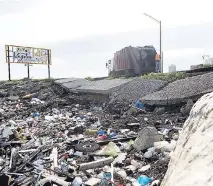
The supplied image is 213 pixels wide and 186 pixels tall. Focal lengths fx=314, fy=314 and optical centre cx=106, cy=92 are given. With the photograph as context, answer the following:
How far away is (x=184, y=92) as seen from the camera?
25.0 ft

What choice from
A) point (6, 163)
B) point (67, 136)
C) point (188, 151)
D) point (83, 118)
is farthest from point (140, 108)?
point (188, 151)

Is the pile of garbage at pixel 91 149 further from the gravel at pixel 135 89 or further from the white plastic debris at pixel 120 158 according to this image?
the gravel at pixel 135 89

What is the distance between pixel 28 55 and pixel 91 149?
1829 centimetres

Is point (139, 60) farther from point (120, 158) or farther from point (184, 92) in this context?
point (120, 158)

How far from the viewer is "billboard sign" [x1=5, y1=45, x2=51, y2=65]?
2183cm

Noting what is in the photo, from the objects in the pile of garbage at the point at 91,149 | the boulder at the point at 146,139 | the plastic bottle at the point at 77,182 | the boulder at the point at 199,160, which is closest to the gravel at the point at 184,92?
the pile of garbage at the point at 91,149

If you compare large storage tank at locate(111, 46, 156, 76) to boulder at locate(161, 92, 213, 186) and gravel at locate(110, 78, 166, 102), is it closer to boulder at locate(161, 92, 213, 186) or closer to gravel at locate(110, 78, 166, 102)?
gravel at locate(110, 78, 166, 102)

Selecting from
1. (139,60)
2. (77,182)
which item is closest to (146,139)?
(77,182)

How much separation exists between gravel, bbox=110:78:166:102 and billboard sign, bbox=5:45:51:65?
1330 centimetres

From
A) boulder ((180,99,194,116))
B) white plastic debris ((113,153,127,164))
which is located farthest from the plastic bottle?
boulder ((180,99,194,116))

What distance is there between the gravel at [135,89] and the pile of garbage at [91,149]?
812 mm

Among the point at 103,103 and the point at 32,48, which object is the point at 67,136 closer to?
the point at 103,103

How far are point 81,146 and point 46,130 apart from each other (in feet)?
6.97

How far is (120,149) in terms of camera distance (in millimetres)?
5148
